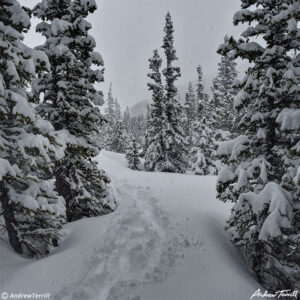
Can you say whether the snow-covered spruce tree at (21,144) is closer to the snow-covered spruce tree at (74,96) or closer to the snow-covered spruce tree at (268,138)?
the snow-covered spruce tree at (74,96)

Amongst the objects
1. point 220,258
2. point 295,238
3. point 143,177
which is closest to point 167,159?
point 143,177

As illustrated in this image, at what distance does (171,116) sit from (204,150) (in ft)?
24.2

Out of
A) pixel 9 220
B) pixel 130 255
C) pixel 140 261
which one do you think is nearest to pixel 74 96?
pixel 9 220

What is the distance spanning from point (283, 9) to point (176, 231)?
8579mm

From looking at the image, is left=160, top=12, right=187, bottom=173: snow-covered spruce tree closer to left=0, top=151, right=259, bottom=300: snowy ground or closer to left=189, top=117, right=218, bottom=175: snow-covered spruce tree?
left=189, top=117, right=218, bottom=175: snow-covered spruce tree

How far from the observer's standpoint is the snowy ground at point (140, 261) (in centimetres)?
691

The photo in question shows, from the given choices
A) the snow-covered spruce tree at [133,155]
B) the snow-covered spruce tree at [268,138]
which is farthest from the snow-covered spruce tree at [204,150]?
the snow-covered spruce tree at [268,138]

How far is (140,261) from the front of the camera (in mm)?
8133

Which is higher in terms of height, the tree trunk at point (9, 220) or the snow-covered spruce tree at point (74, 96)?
the snow-covered spruce tree at point (74, 96)

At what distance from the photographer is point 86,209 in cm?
1199

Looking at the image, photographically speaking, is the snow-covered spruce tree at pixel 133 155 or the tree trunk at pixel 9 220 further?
the snow-covered spruce tree at pixel 133 155

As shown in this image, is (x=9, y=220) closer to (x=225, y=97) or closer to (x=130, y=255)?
(x=130, y=255)

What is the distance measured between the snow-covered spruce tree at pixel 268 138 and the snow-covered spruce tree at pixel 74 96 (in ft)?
19.0

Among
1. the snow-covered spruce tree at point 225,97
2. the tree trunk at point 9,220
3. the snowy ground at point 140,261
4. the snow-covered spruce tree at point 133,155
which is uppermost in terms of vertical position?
the snow-covered spruce tree at point 225,97
